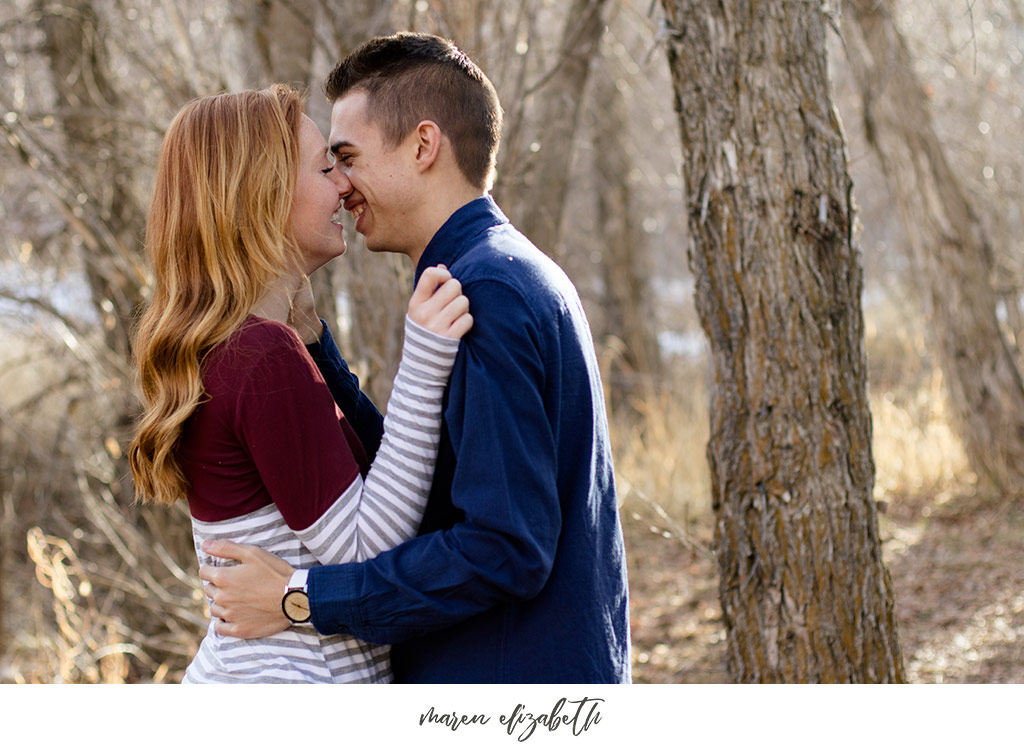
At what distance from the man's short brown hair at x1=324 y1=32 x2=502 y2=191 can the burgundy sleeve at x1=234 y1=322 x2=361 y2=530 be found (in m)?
0.52

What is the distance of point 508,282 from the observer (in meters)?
1.71

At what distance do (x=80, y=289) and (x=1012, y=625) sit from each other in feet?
17.6

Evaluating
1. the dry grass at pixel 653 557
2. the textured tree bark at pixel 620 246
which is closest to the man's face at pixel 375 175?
the dry grass at pixel 653 557

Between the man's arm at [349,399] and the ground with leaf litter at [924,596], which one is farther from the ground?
the man's arm at [349,399]

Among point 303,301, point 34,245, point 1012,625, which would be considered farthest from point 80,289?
point 1012,625

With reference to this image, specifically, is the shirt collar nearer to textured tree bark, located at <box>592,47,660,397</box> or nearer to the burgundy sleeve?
the burgundy sleeve

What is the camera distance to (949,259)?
6.45 m

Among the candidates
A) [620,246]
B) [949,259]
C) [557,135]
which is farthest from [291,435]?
[620,246]

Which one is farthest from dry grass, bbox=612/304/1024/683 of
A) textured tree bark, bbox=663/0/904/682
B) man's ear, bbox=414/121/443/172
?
man's ear, bbox=414/121/443/172

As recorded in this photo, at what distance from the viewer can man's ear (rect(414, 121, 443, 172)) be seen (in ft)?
6.27

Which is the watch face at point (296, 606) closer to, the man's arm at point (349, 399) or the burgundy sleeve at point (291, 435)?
the burgundy sleeve at point (291, 435)

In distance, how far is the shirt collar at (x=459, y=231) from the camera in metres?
1.89

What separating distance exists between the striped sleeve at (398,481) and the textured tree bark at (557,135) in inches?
152

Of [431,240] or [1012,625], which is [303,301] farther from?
[1012,625]
